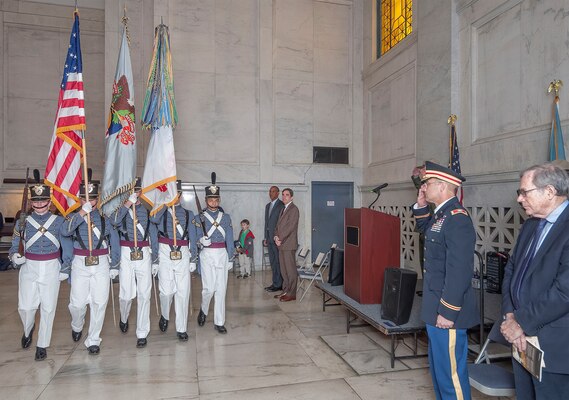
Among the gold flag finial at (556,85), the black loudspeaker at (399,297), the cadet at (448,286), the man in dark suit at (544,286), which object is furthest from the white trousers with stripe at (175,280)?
the gold flag finial at (556,85)

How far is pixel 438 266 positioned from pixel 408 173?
20.9 feet

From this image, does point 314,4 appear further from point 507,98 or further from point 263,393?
point 263,393

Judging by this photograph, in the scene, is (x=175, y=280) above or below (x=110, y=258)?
below

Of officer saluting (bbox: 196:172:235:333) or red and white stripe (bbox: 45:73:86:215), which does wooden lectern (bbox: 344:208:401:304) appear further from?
red and white stripe (bbox: 45:73:86:215)

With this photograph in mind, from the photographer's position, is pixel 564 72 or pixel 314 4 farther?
pixel 314 4

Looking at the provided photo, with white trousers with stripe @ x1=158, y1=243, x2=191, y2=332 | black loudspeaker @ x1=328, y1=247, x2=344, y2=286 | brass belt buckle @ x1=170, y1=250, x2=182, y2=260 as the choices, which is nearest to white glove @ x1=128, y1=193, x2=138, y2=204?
white trousers with stripe @ x1=158, y1=243, x2=191, y2=332

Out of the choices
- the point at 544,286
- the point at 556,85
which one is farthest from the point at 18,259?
the point at 556,85

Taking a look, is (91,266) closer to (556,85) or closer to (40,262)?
(40,262)

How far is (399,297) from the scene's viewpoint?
399 centimetres

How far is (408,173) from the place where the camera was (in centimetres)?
877

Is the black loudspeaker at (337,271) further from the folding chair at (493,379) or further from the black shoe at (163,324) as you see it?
the folding chair at (493,379)

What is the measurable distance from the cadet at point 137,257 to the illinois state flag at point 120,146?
0.22 m

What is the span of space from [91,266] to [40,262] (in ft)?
1.74

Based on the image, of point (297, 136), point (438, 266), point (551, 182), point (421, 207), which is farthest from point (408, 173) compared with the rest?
point (551, 182)
